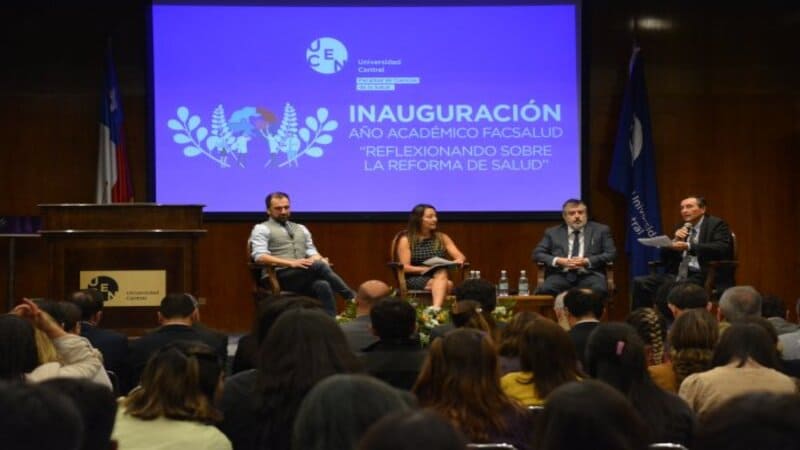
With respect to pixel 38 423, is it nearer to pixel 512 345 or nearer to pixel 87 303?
pixel 512 345

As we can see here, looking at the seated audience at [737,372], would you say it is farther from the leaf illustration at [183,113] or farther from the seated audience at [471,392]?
the leaf illustration at [183,113]

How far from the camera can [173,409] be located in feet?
10.5

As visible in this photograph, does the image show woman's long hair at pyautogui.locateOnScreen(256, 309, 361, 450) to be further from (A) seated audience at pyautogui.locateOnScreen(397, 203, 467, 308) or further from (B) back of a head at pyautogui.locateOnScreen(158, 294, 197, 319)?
(A) seated audience at pyautogui.locateOnScreen(397, 203, 467, 308)

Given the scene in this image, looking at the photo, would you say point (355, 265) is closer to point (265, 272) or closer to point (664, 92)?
point (265, 272)

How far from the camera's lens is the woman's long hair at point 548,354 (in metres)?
3.77

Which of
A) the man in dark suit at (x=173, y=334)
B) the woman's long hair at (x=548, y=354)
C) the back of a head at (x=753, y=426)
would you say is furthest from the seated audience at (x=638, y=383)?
the man in dark suit at (x=173, y=334)

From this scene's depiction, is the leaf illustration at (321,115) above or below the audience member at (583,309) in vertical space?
above

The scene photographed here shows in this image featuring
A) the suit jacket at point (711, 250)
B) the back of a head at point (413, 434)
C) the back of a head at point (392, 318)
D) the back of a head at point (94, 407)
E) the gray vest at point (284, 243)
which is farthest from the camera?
the gray vest at point (284, 243)

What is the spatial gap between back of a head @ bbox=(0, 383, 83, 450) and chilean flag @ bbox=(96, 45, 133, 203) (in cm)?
772

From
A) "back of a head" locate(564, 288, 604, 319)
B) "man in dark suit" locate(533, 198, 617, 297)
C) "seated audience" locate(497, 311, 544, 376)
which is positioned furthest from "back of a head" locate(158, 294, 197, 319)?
"man in dark suit" locate(533, 198, 617, 297)

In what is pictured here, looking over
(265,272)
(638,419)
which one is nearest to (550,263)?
(265,272)

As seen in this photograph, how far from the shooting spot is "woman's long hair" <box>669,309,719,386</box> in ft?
14.8

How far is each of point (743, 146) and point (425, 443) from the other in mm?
9061

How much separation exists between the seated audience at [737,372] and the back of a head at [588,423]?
2160mm
